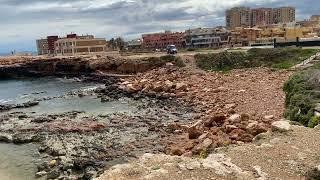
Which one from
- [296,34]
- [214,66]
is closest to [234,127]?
[214,66]

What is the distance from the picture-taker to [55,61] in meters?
95.0

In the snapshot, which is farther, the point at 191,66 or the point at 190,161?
the point at 191,66

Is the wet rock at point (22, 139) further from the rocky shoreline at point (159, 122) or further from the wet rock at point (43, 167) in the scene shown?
the wet rock at point (43, 167)

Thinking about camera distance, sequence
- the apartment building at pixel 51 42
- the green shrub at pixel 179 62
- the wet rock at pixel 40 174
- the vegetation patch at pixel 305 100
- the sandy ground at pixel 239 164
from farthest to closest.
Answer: the apartment building at pixel 51 42 → the green shrub at pixel 179 62 → the vegetation patch at pixel 305 100 → the wet rock at pixel 40 174 → the sandy ground at pixel 239 164

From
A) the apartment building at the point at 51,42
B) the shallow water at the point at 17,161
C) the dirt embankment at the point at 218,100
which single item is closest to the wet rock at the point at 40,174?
the shallow water at the point at 17,161

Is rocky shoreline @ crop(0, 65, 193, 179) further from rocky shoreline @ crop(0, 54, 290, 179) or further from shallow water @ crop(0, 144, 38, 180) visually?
shallow water @ crop(0, 144, 38, 180)

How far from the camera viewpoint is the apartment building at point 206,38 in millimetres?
132750

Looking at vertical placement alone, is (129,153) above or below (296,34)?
below

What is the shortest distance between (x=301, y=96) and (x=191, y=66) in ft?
123

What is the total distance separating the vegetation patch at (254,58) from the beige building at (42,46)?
107102 mm

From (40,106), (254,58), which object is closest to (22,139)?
(40,106)

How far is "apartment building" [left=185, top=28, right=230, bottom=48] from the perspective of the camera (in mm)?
132750

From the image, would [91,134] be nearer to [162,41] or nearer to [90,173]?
[90,173]

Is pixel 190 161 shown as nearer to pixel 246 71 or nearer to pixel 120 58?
pixel 246 71
